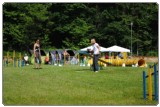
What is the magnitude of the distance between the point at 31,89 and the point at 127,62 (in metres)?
A: 15.3

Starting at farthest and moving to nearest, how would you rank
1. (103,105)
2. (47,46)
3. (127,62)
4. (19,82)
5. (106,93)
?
1. (47,46)
2. (127,62)
3. (19,82)
4. (106,93)
5. (103,105)

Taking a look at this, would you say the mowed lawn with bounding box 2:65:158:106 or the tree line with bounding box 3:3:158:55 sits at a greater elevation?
the tree line with bounding box 3:3:158:55

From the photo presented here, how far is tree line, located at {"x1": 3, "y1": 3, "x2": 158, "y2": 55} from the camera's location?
122ft

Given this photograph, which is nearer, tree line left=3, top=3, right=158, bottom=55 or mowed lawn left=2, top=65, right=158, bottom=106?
mowed lawn left=2, top=65, right=158, bottom=106

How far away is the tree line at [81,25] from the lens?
3731 centimetres

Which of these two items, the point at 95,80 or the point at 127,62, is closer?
the point at 95,80

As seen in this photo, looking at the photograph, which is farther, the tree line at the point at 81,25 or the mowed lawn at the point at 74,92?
the tree line at the point at 81,25

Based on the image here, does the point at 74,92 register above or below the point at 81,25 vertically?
below

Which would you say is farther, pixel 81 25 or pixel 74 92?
pixel 81 25

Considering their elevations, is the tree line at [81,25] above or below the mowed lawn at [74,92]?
above

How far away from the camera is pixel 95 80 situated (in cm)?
1158

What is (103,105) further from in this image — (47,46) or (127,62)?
(47,46)

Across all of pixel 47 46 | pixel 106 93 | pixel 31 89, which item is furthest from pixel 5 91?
pixel 47 46

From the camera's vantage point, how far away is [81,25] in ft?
140
